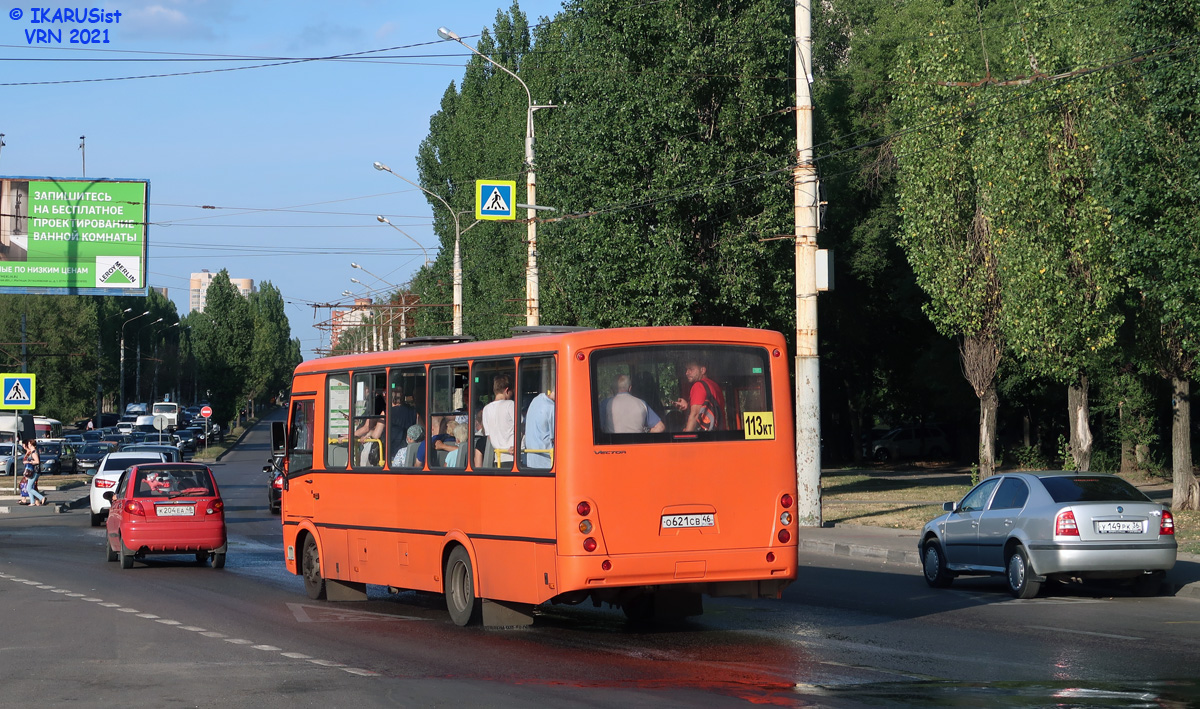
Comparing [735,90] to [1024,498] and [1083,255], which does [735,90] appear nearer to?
[1083,255]

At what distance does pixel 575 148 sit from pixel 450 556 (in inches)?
890

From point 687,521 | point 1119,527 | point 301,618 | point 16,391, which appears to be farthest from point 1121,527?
point 16,391

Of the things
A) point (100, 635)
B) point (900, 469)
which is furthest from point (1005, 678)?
point (900, 469)

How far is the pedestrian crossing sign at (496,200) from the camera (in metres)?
34.5

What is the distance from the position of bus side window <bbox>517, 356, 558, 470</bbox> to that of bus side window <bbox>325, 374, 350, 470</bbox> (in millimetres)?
3810

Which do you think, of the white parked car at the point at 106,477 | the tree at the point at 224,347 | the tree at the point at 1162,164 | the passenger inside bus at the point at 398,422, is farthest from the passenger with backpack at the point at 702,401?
the tree at the point at 224,347

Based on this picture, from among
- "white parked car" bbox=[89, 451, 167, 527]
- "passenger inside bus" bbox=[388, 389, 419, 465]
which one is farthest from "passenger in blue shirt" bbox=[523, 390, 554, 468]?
"white parked car" bbox=[89, 451, 167, 527]

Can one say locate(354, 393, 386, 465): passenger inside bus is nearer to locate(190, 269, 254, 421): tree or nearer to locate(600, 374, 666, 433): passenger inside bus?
locate(600, 374, 666, 433): passenger inside bus

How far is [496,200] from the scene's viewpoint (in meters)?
34.8

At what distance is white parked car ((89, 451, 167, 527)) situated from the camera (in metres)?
30.6

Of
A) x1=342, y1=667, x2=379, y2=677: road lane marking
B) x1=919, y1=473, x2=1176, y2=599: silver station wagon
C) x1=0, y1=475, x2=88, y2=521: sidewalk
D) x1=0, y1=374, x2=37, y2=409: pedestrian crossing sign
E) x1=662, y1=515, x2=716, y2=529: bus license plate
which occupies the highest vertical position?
x1=0, y1=374, x2=37, y2=409: pedestrian crossing sign

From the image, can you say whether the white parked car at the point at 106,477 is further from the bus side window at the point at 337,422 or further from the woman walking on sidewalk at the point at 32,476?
the bus side window at the point at 337,422

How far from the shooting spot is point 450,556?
42.7 feet

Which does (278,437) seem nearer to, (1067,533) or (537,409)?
(537,409)
